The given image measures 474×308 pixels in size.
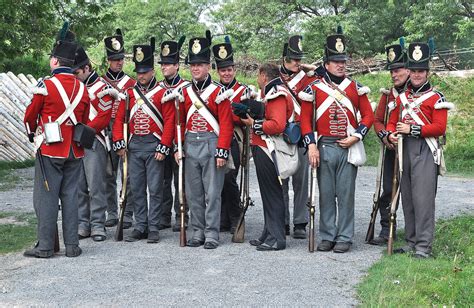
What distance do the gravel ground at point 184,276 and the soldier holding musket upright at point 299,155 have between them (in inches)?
14.5

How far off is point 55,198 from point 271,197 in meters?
2.27

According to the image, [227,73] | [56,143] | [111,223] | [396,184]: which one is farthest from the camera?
[111,223]

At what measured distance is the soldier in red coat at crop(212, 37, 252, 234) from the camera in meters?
8.64

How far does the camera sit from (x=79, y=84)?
7.69 meters

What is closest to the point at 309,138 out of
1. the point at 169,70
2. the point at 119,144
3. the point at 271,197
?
the point at 271,197

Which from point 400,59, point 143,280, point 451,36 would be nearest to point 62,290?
point 143,280

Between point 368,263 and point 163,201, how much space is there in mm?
2981

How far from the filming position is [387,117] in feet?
28.0

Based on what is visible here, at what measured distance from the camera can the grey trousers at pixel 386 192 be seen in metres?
8.48

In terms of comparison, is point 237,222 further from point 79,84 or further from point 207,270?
point 79,84

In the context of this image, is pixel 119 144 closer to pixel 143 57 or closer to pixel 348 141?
pixel 143 57

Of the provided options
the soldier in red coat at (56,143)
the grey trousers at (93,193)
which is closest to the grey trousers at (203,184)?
the grey trousers at (93,193)

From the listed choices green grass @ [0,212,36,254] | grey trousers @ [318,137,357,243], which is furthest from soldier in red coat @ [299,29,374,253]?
green grass @ [0,212,36,254]

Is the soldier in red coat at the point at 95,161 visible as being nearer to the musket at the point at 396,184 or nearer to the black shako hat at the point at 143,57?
the black shako hat at the point at 143,57
